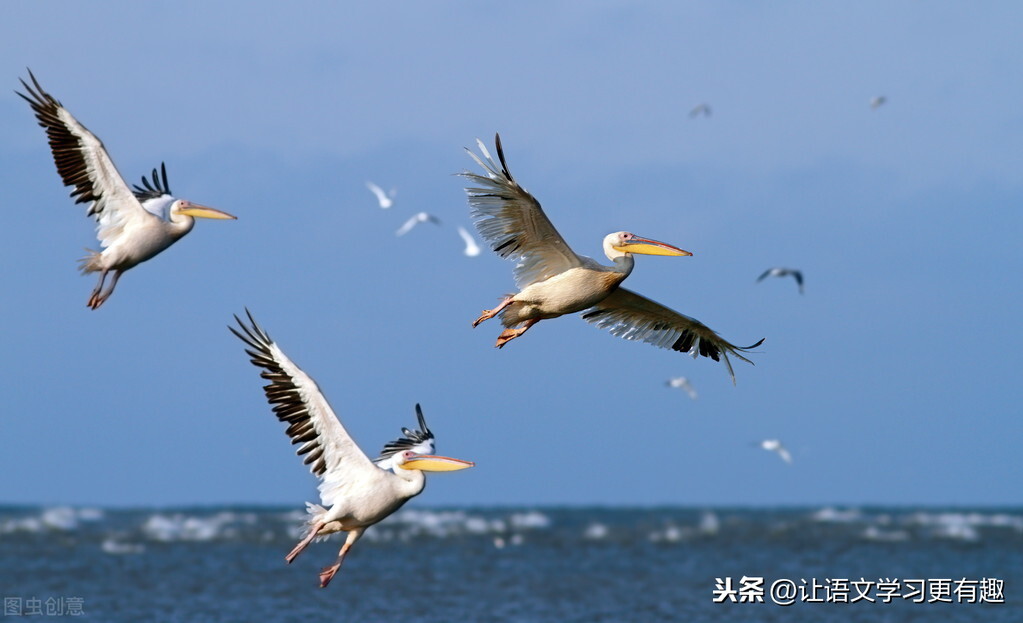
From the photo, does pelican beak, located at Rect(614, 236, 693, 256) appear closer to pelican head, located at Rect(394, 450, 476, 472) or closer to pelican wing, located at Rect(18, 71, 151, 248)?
pelican head, located at Rect(394, 450, 476, 472)

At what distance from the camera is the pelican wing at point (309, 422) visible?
8656 mm

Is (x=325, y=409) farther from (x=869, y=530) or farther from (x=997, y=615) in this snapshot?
(x=869, y=530)

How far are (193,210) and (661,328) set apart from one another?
156 inches

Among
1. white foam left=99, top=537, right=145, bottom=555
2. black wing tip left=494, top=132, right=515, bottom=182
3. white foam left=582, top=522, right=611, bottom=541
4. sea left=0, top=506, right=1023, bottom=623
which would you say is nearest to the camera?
black wing tip left=494, top=132, right=515, bottom=182

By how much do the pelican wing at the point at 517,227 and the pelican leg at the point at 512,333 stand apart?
33cm

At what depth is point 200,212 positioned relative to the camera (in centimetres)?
1060

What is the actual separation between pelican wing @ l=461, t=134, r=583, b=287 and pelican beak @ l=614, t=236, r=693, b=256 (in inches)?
21.3

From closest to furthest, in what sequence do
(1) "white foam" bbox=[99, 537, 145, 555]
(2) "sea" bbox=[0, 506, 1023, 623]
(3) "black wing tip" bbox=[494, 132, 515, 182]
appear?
1. (3) "black wing tip" bbox=[494, 132, 515, 182]
2. (2) "sea" bbox=[0, 506, 1023, 623]
3. (1) "white foam" bbox=[99, 537, 145, 555]

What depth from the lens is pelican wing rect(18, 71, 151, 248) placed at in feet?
33.4

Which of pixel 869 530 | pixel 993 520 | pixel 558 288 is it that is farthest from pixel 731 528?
pixel 558 288

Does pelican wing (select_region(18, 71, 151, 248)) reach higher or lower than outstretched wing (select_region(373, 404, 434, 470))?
higher

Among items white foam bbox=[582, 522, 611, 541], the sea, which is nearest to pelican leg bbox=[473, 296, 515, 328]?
the sea

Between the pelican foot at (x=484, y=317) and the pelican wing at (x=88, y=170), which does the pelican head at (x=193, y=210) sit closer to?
the pelican wing at (x=88, y=170)

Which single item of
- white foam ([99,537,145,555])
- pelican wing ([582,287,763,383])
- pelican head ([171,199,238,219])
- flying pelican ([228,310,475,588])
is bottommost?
white foam ([99,537,145,555])
